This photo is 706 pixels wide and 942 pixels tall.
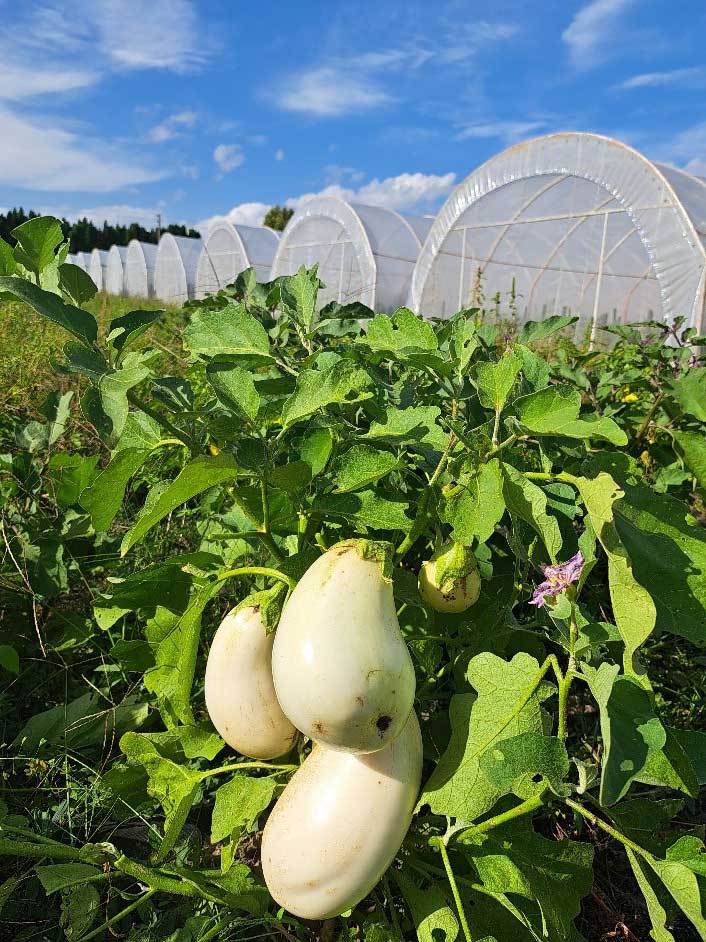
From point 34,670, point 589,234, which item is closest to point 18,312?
point 34,670

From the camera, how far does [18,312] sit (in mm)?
3797

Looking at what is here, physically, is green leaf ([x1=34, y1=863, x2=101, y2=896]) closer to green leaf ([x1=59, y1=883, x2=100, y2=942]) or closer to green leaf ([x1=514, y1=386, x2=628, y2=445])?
green leaf ([x1=59, y1=883, x2=100, y2=942])

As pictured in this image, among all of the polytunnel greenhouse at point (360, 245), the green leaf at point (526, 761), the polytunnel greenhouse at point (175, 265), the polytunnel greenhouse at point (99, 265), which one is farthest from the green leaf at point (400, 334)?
the polytunnel greenhouse at point (99, 265)

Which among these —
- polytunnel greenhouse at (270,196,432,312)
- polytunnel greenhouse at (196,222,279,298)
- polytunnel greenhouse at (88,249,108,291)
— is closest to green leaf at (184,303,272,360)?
polytunnel greenhouse at (270,196,432,312)

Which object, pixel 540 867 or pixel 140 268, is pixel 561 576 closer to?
pixel 540 867

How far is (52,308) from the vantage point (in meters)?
0.68

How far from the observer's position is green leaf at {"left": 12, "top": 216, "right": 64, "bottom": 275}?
720mm

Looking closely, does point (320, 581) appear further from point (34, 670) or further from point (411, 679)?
point (34, 670)

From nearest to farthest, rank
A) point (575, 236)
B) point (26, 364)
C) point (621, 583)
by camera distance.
→ point (621, 583)
point (26, 364)
point (575, 236)

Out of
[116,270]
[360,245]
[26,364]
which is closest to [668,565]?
[26,364]

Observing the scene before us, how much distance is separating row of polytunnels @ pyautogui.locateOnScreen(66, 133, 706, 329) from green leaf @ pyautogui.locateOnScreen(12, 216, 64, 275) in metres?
4.95

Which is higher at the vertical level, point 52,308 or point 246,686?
point 52,308

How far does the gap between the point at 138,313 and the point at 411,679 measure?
1.51ft

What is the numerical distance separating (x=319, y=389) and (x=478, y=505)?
189mm
